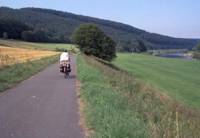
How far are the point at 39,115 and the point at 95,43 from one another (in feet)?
280

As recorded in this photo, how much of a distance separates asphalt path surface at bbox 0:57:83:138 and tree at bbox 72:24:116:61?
253ft

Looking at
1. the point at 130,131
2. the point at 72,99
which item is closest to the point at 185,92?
the point at 72,99

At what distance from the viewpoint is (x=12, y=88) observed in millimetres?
19906

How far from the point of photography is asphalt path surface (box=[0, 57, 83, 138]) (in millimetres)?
9672

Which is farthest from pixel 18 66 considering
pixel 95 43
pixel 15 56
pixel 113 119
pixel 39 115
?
pixel 95 43

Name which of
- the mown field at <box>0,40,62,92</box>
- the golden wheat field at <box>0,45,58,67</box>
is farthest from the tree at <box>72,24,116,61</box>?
the mown field at <box>0,40,62,92</box>

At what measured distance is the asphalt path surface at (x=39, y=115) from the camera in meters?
9.67

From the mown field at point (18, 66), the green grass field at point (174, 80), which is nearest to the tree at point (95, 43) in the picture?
the green grass field at point (174, 80)

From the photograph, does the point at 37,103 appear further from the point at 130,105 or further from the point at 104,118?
the point at 104,118

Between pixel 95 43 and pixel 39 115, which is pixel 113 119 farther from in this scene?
pixel 95 43

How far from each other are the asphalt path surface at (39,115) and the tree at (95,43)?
253ft

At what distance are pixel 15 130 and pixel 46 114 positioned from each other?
2.39 metres

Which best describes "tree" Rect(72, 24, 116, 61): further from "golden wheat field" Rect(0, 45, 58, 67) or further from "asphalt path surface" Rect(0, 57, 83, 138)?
"asphalt path surface" Rect(0, 57, 83, 138)

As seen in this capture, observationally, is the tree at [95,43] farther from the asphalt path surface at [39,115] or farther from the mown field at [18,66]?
the asphalt path surface at [39,115]
